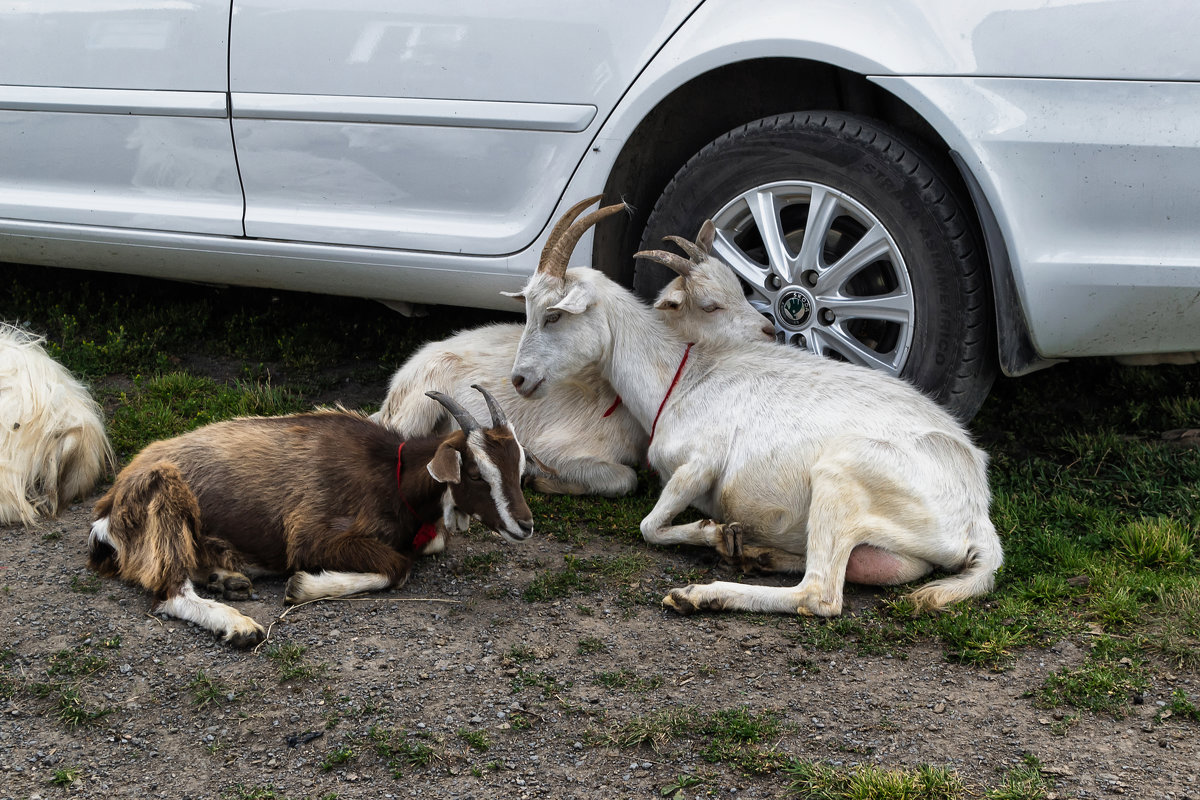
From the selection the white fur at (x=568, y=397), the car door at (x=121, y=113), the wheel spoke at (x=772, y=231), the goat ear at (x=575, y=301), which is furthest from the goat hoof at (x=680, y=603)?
the car door at (x=121, y=113)

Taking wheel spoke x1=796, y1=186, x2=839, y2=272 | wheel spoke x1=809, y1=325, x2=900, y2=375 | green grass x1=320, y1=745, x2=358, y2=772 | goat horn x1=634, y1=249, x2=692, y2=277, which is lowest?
green grass x1=320, y1=745, x2=358, y2=772

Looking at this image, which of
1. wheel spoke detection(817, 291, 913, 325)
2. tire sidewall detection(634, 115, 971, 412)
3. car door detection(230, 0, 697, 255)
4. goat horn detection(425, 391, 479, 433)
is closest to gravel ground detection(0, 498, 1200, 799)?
goat horn detection(425, 391, 479, 433)

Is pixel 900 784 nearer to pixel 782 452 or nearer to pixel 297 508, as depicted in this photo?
pixel 782 452

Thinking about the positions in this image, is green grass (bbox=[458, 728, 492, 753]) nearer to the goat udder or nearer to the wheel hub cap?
the goat udder

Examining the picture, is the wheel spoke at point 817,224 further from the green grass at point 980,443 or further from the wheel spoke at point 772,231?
the green grass at point 980,443

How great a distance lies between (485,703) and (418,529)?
108 cm

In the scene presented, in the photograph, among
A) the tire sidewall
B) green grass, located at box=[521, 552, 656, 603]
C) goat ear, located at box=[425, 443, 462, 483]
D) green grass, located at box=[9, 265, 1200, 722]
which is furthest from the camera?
the tire sidewall

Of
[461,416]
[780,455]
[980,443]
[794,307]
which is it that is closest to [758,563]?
[780,455]

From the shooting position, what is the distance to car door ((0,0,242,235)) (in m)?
5.60

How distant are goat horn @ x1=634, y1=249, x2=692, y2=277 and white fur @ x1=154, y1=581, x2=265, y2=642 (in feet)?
7.19

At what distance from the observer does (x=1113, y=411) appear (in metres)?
5.71

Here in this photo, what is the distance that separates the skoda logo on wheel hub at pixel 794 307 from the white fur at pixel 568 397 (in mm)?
101

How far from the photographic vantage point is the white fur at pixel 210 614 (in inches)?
157

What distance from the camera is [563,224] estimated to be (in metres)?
5.11
